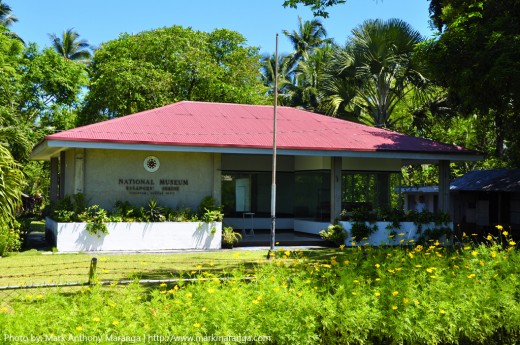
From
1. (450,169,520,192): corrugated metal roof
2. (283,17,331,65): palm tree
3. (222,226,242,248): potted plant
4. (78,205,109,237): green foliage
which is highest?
(283,17,331,65): palm tree

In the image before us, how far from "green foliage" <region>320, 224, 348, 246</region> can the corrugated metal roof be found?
28.9 feet

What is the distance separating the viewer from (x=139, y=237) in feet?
58.5

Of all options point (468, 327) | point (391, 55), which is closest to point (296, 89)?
point (391, 55)

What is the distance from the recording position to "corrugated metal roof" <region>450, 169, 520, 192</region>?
24.4 meters

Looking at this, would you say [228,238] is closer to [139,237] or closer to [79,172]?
[139,237]

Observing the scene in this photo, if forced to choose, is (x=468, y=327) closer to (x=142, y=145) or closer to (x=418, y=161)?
(x=142, y=145)

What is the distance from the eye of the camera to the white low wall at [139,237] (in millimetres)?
17172

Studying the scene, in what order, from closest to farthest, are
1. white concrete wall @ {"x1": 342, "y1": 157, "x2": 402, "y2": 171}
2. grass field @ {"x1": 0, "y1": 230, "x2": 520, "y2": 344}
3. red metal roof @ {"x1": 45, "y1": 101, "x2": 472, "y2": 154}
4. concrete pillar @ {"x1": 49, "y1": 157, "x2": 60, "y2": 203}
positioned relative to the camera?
1. grass field @ {"x1": 0, "y1": 230, "x2": 520, "y2": 344}
2. red metal roof @ {"x1": 45, "y1": 101, "x2": 472, "y2": 154}
3. white concrete wall @ {"x1": 342, "y1": 157, "x2": 402, "y2": 171}
4. concrete pillar @ {"x1": 49, "y1": 157, "x2": 60, "y2": 203}

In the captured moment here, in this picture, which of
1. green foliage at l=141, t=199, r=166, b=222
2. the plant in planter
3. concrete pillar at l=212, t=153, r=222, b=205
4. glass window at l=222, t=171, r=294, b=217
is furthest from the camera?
glass window at l=222, t=171, r=294, b=217

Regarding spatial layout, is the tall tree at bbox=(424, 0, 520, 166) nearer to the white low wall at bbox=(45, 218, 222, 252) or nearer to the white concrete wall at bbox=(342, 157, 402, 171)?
the white concrete wall at bbox=(342, 157, 402, 171)

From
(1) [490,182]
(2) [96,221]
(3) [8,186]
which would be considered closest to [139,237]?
(2) [96,221]

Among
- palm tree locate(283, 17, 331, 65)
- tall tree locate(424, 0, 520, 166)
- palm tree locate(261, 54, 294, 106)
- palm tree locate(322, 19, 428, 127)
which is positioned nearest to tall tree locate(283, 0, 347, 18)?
tall tree locate(424, 0, 520, 166)

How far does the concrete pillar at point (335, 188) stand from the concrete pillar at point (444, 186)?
3.90 m

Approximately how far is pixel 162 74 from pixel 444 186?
18.8 meters
